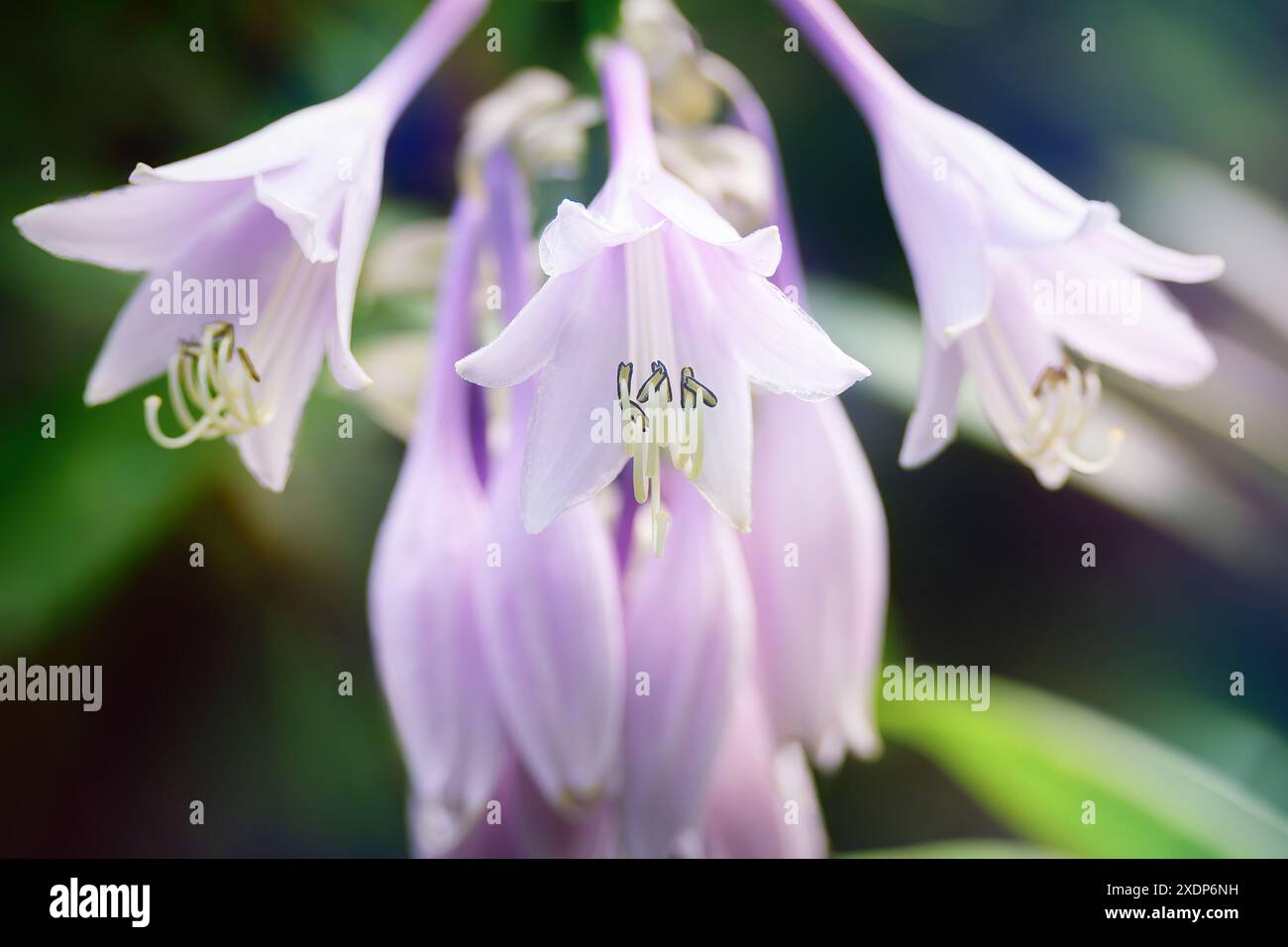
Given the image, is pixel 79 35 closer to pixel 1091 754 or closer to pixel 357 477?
pixel 357 477

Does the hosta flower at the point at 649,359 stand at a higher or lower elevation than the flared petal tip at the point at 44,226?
lower

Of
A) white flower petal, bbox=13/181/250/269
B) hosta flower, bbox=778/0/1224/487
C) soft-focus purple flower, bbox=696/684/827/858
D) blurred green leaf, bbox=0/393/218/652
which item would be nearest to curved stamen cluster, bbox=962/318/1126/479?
hosta flower, bbox=778/0/1224/487

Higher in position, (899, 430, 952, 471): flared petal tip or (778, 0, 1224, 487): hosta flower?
(778, 0, 1224, 487): hosta flower

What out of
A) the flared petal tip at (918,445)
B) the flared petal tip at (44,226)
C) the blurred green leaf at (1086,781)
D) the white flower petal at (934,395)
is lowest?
the blurred green leaf at (1086,781)

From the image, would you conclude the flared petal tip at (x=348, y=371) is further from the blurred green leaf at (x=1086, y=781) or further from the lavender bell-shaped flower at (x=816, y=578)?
the blurred green leaf at (x=1086, y=781)

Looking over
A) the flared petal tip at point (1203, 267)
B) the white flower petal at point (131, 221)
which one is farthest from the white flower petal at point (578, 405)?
the flared petal tip at point (1203, 267)

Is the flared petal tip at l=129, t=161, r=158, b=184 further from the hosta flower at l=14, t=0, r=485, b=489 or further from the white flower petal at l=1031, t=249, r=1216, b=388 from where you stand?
the white flower petal at l=1031, t=249, r=1216, b=388

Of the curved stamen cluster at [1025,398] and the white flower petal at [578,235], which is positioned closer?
the white flower petal at [578,235]
